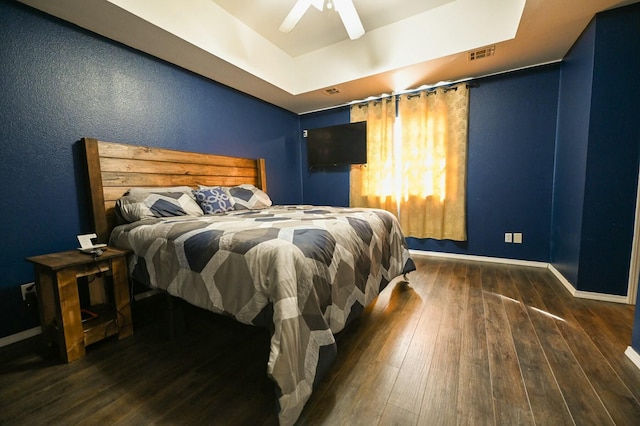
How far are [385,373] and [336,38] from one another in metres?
3.42

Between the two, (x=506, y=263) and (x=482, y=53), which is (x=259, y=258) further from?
(x=506, y=263)

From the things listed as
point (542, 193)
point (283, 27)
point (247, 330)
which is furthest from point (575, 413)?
point (283, 27)

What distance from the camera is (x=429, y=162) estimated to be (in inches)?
132

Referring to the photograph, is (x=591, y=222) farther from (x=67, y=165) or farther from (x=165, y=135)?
(x=67, y=165)

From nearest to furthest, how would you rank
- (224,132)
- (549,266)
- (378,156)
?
(549,266) < (224,132) < (378,156)

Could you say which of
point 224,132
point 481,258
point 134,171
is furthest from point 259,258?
point 481,258

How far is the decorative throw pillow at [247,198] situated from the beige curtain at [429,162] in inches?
71.7

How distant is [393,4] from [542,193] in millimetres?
2611

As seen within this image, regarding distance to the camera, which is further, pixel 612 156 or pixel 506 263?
pixel 506 263

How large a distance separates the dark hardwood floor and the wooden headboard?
0.96m

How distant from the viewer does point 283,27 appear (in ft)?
7.23

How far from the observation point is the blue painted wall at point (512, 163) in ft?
9.30

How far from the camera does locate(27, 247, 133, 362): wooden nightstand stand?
1449 mm

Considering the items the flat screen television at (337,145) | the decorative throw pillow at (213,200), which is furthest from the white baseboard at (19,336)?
the flat screen television at (337,145)
